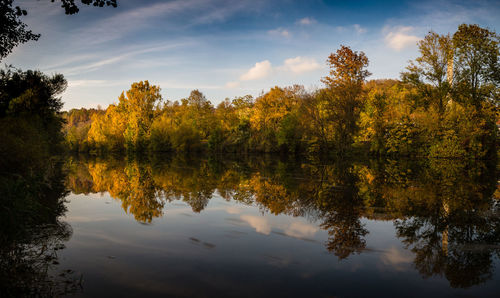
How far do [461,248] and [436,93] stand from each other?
88.0 ft

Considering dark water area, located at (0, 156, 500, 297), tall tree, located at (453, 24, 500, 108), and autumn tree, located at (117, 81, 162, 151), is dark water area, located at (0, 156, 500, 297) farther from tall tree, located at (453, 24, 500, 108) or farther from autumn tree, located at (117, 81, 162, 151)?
autumn tree, located at (117, 81, 162, 151)

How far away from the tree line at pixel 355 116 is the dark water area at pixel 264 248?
821 inches

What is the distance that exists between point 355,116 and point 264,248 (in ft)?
96.3

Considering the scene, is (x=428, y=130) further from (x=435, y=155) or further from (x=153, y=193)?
(x=153, y=193)

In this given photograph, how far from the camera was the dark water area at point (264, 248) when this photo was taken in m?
4.06

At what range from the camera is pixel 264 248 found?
564cm

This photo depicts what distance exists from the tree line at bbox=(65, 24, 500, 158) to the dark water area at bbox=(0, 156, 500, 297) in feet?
68.4

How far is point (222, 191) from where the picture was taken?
12203 mm

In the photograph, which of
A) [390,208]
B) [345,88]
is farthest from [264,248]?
[345,88]

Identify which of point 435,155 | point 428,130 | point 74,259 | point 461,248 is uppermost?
point 428,130

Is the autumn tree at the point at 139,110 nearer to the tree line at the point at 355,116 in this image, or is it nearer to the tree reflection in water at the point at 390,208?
the tree line at the point at 355,116

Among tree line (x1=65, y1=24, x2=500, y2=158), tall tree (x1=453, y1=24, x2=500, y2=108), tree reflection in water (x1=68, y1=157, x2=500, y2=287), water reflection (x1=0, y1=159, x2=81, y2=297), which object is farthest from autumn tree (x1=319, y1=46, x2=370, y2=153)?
water reflection (x1=0, y1=159, x2=81, y2=297)

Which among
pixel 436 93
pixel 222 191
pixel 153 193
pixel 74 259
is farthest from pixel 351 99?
pixel 74 259

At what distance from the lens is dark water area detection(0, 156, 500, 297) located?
13.3 feet
